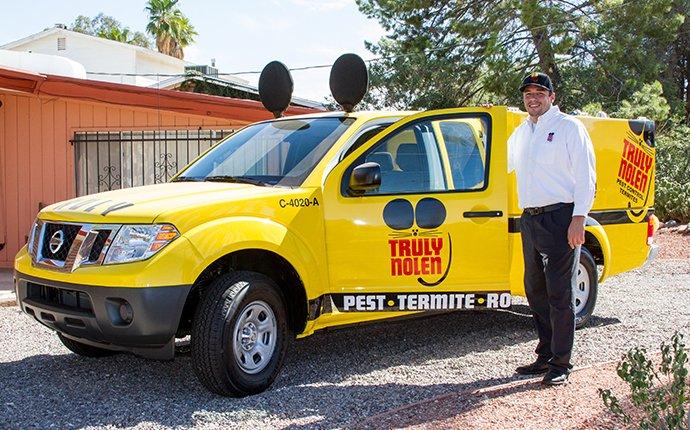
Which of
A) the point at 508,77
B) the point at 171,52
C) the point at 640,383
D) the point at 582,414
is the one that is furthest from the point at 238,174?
the point at 171,52

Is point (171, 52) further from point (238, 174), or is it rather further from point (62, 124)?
point (238, 174)

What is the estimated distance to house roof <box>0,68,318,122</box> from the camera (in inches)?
408

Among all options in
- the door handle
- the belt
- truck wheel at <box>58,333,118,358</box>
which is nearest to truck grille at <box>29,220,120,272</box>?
truck wheel at <box>58,333,118,358</box>

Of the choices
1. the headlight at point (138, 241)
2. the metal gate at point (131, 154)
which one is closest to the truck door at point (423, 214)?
the headlight at point (138, 241)

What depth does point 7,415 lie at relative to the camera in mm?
4496

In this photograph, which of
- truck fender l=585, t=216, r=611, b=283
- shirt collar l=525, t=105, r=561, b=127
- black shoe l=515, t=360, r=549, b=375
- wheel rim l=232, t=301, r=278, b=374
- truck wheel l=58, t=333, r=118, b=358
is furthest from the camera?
truck fender l=585, t=216, r=611, b=283

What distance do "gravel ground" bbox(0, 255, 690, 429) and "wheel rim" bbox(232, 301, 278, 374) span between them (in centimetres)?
22

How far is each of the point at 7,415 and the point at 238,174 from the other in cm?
216

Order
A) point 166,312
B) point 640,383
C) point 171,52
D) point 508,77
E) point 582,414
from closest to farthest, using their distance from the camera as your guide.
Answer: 1. point 640,383
2. point 582,414
3. point 166,312
4. point 508,77
5. point 171,52

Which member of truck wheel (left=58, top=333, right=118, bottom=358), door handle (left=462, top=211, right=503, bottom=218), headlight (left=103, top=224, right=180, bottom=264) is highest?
door handle (left=462, top=211, right=503, bottom=218)

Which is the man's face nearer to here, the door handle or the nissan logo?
the door handle

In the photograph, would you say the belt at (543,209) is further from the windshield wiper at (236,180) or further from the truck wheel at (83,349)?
the truck wheel at (83,349)

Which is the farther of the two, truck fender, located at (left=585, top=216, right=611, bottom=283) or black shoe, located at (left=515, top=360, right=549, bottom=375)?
truck fender, located at (left=585, top=216, right=611, bottom=283)

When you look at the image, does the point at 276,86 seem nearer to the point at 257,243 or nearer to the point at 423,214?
the point at 423,214
